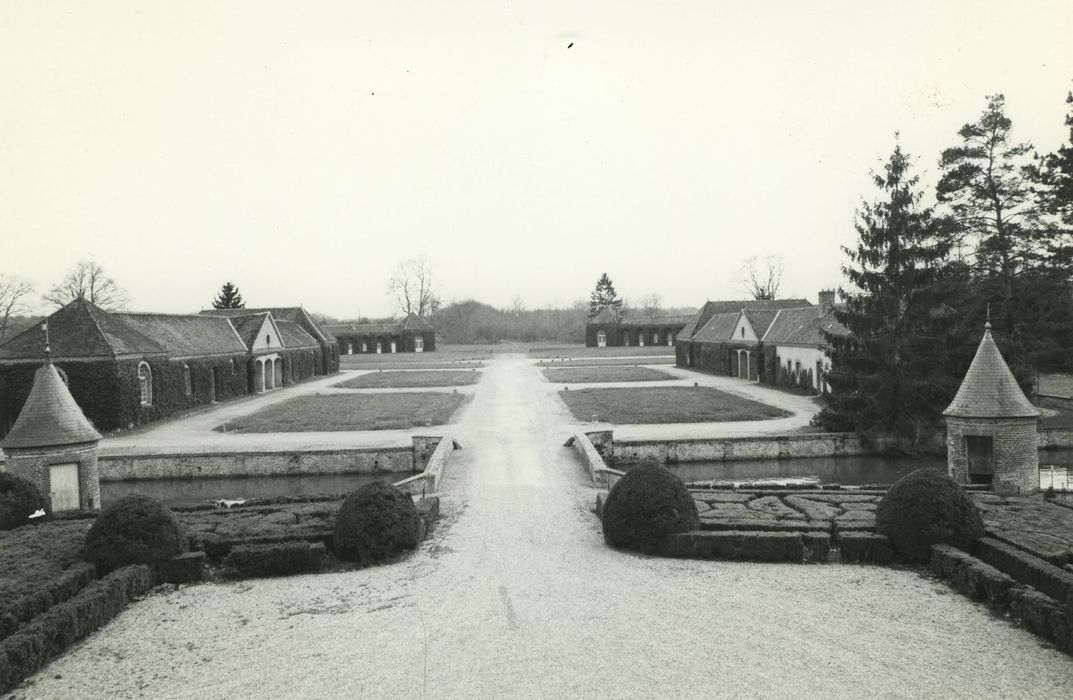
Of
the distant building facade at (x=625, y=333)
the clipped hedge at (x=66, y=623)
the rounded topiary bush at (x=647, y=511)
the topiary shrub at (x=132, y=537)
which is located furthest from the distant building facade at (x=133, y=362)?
the distant building facade at (x=625, y=333)

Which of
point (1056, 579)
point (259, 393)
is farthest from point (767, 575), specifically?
point (259, 393)

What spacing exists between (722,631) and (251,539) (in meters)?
8.55

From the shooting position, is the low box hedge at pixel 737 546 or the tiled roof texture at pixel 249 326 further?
the tiled roof texture at pixel 249 326

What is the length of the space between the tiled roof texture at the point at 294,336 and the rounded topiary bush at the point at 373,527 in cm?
4087

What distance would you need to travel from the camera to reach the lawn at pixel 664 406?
2988 centimetres

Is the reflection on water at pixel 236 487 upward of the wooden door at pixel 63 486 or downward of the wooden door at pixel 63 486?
downward

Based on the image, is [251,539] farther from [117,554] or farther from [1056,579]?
[1056,579]

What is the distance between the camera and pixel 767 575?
1223cm

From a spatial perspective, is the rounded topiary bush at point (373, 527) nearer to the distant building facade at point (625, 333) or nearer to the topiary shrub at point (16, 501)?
the topiary shrub at point (16, 501)

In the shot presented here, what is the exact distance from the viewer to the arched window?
107ft

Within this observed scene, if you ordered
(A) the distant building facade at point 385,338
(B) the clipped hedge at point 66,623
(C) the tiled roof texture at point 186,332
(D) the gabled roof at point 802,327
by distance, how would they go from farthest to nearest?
1. (A) the distant building facade at point 385,338
2. (D) the gabled roof at point 802,327
3. (C) the tiled roof texture at point 186,332
4. (B) the clipped hedge at point 66,623

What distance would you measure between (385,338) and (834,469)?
263 ft

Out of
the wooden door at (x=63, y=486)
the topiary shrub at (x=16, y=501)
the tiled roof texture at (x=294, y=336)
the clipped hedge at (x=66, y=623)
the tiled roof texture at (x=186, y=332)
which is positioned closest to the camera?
the clipped hedge at (x=66, y=623)

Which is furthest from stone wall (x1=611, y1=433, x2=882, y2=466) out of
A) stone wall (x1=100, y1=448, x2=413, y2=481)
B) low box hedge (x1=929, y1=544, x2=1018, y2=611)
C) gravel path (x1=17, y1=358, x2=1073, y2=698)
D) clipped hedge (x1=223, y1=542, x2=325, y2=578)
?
clipped hedge (x1=223, y1=542, x2=325, y2=578)
